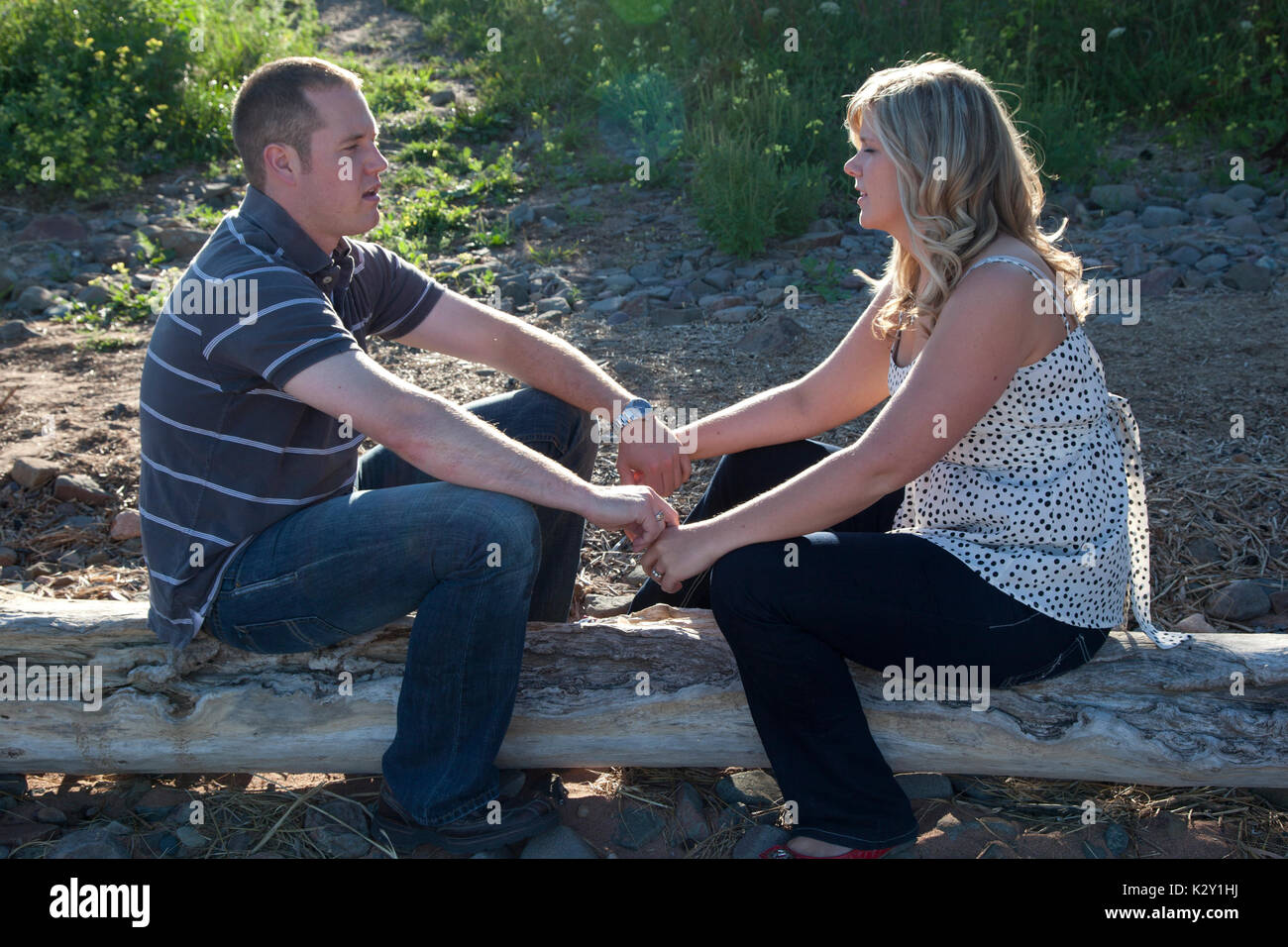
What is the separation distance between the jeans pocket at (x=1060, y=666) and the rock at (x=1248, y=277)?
4.01 m

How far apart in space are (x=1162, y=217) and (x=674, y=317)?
3.09 metres

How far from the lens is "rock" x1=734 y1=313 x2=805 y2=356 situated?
5.37m

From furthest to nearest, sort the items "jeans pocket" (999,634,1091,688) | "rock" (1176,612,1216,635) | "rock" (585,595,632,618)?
"rock" (585,595,632,618)
"rock" (1176,612,1216,635)
"jeans pocket" (999,634,1091,688)

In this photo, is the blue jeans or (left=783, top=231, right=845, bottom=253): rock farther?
(left=783, top=231, right=845, bottom=253): rock

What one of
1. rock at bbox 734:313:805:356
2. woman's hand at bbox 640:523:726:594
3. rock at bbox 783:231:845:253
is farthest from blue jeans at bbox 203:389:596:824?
rock at bbox 783:231:845:253

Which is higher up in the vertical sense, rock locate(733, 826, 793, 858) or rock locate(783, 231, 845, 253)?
rock locate(783, 231, 845, 253)

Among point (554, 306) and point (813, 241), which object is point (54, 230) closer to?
point (554, 306)

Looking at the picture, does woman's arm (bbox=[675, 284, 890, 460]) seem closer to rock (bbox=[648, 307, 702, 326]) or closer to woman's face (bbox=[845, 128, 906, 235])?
woman's face (bbox=[845, 128, 906, 235])

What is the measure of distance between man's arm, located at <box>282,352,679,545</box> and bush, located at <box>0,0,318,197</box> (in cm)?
601

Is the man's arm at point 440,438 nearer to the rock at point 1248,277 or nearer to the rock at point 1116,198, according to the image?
the rock at point 1248,277

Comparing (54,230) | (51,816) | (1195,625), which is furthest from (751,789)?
(54,230)

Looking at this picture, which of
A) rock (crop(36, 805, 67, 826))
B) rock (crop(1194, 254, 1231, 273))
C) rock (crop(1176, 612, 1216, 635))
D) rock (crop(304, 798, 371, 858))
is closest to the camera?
rock (crop(304, 798, 371, 858))

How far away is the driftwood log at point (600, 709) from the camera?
2.58 meters

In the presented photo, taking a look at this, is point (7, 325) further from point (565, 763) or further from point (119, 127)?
point (565, 763)
